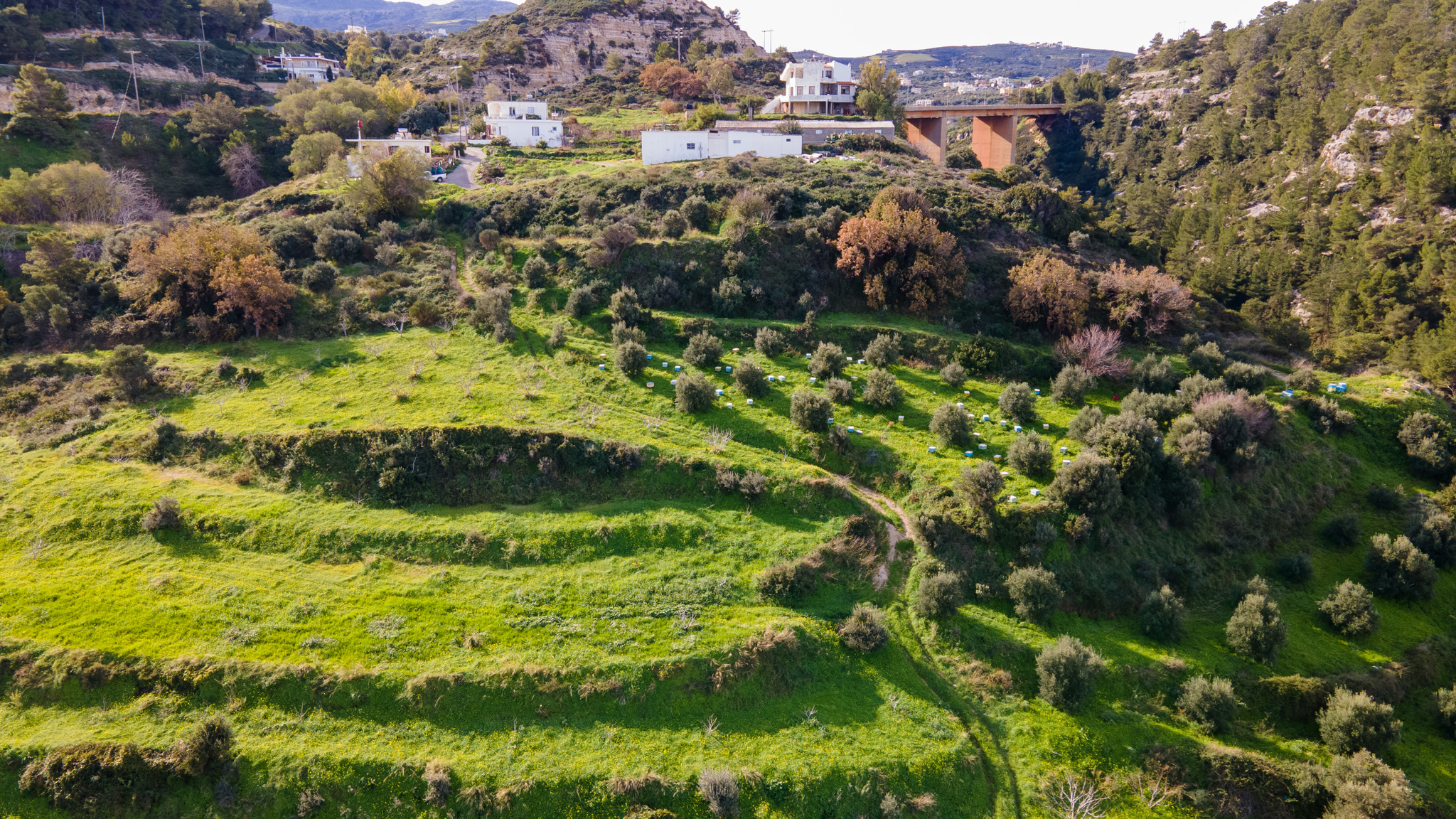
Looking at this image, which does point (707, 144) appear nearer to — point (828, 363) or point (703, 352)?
point (703, 352)

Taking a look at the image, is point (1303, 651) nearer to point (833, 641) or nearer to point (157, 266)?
point (833, 641)

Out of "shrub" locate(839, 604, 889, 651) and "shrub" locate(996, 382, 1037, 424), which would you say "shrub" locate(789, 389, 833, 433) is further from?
"shrub" locate(839, 604, 889, 651)

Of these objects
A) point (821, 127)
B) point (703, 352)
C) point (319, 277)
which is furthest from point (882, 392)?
point (821, 127)

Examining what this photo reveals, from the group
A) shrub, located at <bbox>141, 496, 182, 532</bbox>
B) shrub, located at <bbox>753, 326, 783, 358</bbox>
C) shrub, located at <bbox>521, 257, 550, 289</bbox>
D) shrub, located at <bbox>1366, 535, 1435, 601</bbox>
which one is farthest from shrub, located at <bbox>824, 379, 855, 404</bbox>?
shrub, located at <bbox>141, 496, 182, 532</bbox>

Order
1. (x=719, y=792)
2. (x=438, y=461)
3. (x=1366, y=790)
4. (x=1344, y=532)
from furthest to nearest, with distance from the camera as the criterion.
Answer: (x=1344, y=532)
(x=438, y=461)
(x=1366, y=790)
(x=719, y=792)

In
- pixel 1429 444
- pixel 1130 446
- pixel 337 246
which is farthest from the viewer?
pixel 337 246

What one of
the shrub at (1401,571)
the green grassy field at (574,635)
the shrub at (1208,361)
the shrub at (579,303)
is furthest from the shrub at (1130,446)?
the shrub at (579,303)
